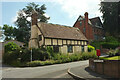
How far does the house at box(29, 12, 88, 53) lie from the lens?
68.9 ft

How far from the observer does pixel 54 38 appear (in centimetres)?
2166

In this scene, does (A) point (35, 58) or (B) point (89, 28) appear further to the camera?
(B) point (89, 28)

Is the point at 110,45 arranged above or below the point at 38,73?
above

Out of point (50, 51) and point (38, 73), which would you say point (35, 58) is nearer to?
point (50, 51)

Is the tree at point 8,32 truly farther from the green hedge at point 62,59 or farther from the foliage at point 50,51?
the green hedge at point 62,59

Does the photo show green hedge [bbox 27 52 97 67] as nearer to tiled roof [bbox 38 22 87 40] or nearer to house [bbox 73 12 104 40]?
tiled roof [bbox 38 22 87 40]

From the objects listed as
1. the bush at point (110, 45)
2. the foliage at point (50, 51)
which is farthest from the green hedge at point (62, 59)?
the bush at point (110, 45)

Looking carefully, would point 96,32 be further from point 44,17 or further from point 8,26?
point 8,26

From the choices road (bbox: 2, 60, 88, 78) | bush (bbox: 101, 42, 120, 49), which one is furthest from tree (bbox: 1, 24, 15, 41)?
bush (bbox: 101, 42, 120, 49)

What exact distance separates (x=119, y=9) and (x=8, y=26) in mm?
38638

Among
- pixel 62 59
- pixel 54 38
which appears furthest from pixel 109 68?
pixel 54 38

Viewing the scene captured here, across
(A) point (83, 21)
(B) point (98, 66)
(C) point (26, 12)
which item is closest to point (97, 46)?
(A) point (83, 21)

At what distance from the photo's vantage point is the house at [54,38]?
68.9ft

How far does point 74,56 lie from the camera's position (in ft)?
68.1
